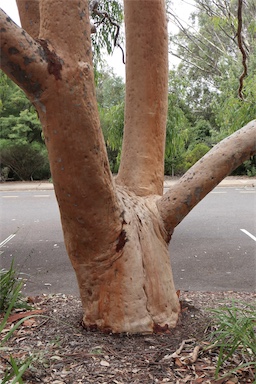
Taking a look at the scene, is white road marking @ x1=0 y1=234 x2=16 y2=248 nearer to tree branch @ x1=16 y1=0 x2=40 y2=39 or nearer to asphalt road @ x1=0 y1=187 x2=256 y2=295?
asphalt road @ x1=0 y1=187 x2=256 y2=295

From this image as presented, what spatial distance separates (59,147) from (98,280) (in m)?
1.17

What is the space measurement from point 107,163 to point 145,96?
95cm

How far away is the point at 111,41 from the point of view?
26.1 feet

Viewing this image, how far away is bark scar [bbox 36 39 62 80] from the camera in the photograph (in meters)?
3.02

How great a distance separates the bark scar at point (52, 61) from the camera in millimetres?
3020

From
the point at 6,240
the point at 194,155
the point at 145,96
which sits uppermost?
the point at 145,96

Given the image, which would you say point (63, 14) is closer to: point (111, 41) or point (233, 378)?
point (233, 378)

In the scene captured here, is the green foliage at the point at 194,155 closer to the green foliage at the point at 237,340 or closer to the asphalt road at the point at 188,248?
the asphalt road at the point at 188,248

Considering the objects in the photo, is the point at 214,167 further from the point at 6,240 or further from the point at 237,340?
the point at 6,240

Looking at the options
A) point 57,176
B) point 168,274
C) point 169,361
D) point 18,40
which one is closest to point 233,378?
point 169,361

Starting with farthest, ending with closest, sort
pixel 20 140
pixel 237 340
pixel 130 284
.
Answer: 1. pixel 20 140
2. pixel 130 284
3. pixel 237 340

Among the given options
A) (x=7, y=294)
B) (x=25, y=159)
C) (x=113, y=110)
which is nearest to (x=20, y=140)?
(x=25, y=159)

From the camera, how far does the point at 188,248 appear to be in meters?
8.92

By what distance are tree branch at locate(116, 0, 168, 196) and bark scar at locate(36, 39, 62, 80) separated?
1.26 metres
